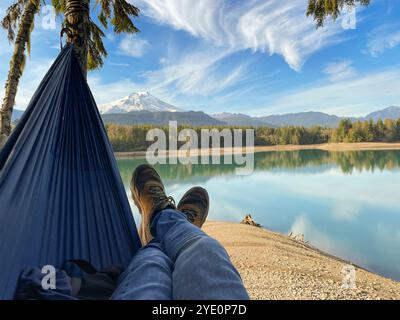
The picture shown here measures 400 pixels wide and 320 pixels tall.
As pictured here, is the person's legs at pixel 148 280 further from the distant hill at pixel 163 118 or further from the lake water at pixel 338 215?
the distant hill at pixel 163 118

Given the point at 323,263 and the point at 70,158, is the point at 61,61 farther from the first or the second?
the point at 323,263

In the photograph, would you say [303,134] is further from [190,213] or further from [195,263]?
[195,263]

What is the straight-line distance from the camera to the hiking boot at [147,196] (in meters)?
1.55

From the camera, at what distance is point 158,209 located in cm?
151

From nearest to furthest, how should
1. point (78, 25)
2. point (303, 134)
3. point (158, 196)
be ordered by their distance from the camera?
point (78, 25) < point (158, 196) < point (303, 134)

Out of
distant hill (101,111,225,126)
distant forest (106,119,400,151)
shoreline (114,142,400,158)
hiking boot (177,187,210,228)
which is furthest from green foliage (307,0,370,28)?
distant hill (101,111,225,126)

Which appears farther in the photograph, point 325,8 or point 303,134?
point 303,134

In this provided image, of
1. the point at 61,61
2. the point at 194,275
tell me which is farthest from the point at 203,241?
the point at 61,61

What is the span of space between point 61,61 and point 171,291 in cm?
112

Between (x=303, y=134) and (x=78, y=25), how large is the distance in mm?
44057

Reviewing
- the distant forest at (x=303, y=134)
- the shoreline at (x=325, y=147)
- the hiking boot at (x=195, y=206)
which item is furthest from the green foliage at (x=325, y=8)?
the shoreline at (x=325, y=147)

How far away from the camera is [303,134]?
4241 cm

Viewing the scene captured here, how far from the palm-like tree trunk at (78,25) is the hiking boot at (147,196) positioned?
2.90 feet

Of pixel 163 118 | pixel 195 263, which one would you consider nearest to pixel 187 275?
pixel 195 263
